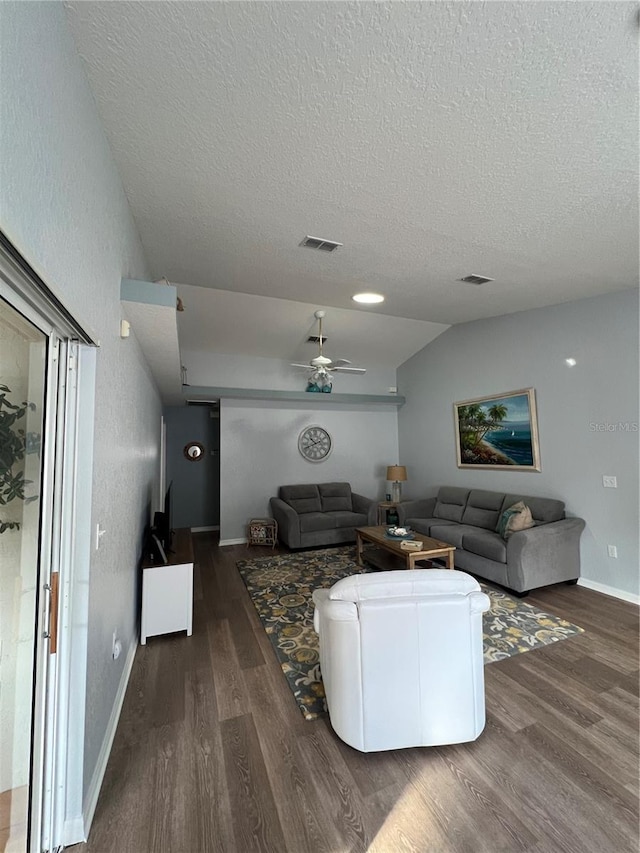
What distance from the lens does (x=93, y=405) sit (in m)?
1.47

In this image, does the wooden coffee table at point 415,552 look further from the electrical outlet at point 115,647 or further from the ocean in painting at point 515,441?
the electrical outlet at point 115,647

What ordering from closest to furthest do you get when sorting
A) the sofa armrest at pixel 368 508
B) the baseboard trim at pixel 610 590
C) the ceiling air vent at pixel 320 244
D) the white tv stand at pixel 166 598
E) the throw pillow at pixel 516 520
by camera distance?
the ceiling air vent at pixel 320 244 → the white tv stand at pixel 166 598 → the baseboard trim at pixel 610 590 → the throw pillow at pixel 516 520 → the sofa armrest at pixel 368 508

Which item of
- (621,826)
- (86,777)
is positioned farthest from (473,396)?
(86,777)

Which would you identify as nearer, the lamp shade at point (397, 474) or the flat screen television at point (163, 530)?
the flat screen television at point (163, 530)

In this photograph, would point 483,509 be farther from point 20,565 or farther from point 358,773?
point 20,565

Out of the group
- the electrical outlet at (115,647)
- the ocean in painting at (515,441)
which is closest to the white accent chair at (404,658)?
the electrical outlet at (115,647)

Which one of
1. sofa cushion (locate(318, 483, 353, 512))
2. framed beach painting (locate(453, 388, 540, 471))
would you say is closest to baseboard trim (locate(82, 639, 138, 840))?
sofa cushion (locate(318, 483, 353, 512))

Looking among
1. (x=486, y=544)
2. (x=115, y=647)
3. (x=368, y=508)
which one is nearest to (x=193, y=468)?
(x=368, y=508)

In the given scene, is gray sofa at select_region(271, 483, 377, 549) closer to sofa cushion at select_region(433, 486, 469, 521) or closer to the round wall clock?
the round wall clock

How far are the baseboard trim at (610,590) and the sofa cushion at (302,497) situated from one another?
3478mm

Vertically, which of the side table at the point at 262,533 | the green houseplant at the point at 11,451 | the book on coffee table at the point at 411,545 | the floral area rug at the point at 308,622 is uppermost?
the green houseplant at the point at 11,451

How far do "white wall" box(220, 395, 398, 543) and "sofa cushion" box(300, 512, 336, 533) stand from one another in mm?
998

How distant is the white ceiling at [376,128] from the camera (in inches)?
45.1

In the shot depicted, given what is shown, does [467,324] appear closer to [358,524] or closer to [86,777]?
[358,524]
